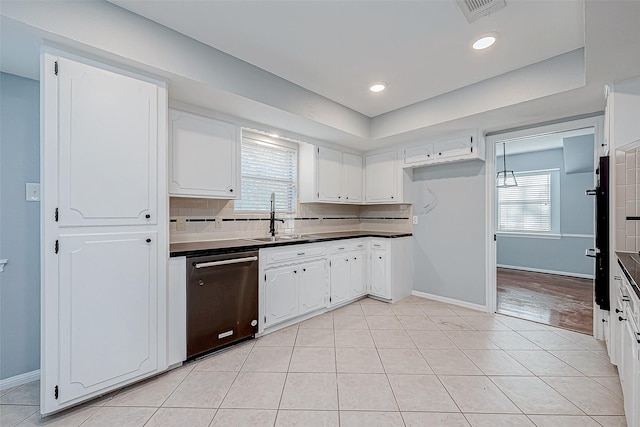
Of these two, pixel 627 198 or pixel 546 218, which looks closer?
pixel 627 198

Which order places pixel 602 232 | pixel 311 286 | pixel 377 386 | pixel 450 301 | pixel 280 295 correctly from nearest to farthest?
1. pixel 377 386
2. pixel 602 232
3. pixel 280 295
4. pixel 311 286
5. pixel 450 301

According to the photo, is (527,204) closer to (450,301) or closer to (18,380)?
(450,301)

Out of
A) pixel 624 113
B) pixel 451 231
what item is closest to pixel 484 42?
pixel 624 113

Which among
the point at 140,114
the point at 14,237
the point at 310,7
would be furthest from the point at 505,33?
the point at 14,237

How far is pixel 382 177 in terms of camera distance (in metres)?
4.13

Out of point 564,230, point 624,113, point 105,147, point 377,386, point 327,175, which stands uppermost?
point 624,113

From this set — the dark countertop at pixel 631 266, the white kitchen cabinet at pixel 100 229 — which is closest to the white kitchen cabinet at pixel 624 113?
the dark countertop at pixel 631 266

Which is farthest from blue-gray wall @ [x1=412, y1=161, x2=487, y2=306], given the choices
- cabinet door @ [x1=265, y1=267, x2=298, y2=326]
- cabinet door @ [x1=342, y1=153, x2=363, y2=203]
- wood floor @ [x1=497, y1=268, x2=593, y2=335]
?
cabinet door @ [x1=265, y1=267, x2=298, y2=326]

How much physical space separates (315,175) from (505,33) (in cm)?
229

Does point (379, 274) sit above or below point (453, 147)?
below

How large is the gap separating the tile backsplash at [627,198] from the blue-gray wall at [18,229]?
4228mm

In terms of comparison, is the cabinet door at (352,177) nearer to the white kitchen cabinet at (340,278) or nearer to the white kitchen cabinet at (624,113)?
the white kitchen cabinet at (340,278)

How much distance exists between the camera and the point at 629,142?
205cm

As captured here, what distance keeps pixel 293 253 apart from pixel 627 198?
271 centimetres
